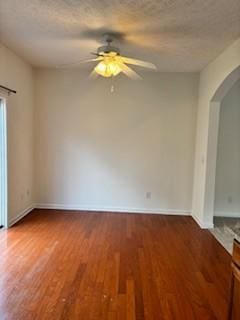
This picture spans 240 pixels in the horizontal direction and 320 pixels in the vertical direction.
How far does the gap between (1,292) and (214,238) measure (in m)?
2.99

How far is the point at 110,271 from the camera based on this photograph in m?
3.21

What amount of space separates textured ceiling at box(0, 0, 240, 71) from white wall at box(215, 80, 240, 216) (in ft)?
4.29

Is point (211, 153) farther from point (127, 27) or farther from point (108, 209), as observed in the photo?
point (127, 27)

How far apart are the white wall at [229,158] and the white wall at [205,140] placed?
487 millimetres

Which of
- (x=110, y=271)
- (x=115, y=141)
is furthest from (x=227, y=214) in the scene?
(x=110, y=271)

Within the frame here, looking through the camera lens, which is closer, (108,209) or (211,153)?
(211,153)

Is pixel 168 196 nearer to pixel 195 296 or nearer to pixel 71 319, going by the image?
pixel 195 296

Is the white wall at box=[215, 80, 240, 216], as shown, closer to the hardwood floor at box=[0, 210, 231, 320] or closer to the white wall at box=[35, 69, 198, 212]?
the white wall at box=[35, 69, 198, 212]

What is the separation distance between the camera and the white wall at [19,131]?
448cm

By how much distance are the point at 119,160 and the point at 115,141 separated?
37 cm

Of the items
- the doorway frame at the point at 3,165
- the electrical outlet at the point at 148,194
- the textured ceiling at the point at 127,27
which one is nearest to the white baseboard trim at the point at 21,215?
the doorway frame at the point at 3,165

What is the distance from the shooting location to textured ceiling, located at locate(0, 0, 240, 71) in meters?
2.64

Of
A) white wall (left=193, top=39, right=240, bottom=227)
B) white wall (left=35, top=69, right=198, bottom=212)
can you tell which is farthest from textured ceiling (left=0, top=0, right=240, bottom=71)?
white wall (left=35, top=69, right=198, bottom=212)

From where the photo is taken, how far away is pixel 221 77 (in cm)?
409
